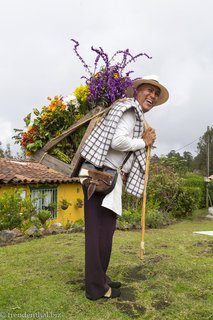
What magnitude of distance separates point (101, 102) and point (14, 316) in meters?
2.00

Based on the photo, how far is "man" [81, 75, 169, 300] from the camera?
2953 mm

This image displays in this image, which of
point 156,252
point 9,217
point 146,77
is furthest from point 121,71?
point 9,217

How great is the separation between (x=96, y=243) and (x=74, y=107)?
1.37 metres

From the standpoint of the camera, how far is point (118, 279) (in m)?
3.59

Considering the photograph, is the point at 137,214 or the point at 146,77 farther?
the point at 137,214

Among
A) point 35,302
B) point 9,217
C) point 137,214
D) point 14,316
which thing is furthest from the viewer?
point 137,214

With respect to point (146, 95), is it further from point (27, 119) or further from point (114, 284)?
point (114, 284)

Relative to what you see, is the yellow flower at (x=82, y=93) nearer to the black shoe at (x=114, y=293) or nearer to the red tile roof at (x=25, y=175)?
the black shoe at (x=114, y=293)

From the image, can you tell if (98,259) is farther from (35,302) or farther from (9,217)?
(9,217)

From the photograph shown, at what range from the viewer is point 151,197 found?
1485 cm

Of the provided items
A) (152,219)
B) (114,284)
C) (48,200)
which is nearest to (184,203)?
(152,219)

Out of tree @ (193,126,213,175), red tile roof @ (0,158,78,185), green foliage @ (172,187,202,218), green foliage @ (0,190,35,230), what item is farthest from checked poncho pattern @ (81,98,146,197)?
tree @ (193,126,213,175)

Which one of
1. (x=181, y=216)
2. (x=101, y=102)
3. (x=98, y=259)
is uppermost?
(x=101, y=102)

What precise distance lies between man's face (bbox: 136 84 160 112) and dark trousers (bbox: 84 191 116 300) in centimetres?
102
